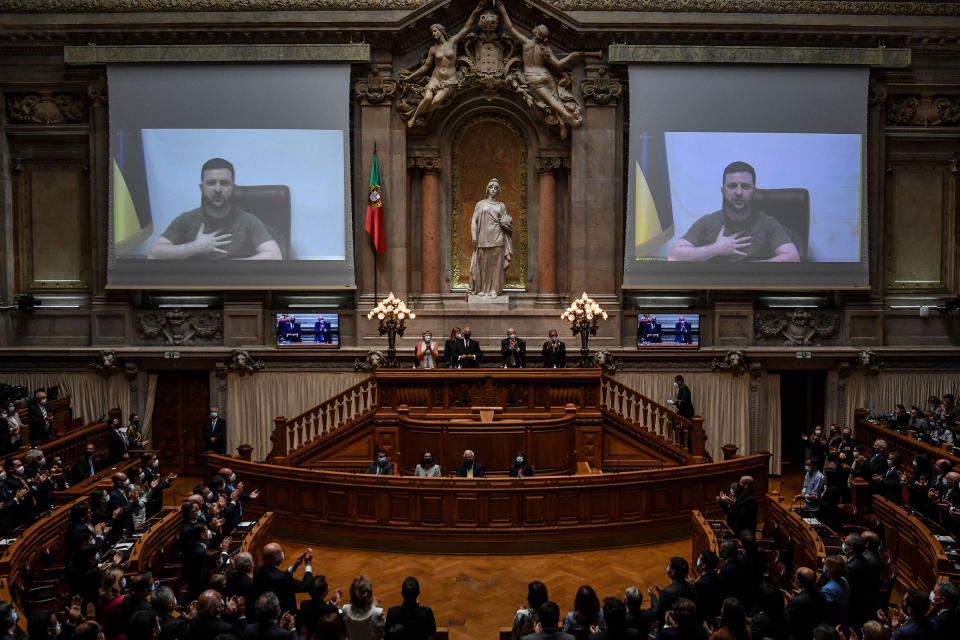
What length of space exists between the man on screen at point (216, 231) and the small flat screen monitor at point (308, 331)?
143 centimetres

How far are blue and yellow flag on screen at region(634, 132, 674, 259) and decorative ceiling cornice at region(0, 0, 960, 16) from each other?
2.91 metres

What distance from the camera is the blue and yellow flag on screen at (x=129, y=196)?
1755 cm

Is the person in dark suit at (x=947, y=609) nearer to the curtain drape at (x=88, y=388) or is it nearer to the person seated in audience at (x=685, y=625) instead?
the person seated in audience at (x=685, y=625)

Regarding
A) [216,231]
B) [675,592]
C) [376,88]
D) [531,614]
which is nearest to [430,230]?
[376,88]

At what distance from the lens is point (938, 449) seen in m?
13.0

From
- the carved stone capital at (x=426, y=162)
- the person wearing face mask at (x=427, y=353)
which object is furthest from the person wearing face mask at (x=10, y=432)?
the carved stone capital at (x=426, y=162)

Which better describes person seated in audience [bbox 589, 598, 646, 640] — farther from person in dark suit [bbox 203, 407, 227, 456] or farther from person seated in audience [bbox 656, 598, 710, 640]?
person in dark suit [bbox 203, 407, 227, 456]

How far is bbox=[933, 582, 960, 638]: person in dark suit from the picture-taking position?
5.85m

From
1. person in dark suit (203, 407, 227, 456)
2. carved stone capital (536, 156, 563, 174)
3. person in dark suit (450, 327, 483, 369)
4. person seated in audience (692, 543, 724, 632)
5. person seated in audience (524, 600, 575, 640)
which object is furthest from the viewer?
carved stone capital (536, 156, 563, 174)

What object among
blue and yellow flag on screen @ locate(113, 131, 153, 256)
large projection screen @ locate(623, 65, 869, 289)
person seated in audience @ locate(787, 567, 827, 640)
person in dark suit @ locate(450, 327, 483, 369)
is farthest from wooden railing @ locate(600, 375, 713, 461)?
blue and yellow flag on screen @ locate(113, 131, 153, 256)

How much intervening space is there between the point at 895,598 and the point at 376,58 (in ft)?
46.7

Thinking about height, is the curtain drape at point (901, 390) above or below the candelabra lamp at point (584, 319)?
below

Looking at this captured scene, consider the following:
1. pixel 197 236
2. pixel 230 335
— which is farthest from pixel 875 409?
pixel 197 236

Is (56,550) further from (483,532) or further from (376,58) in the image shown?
(376,58)
